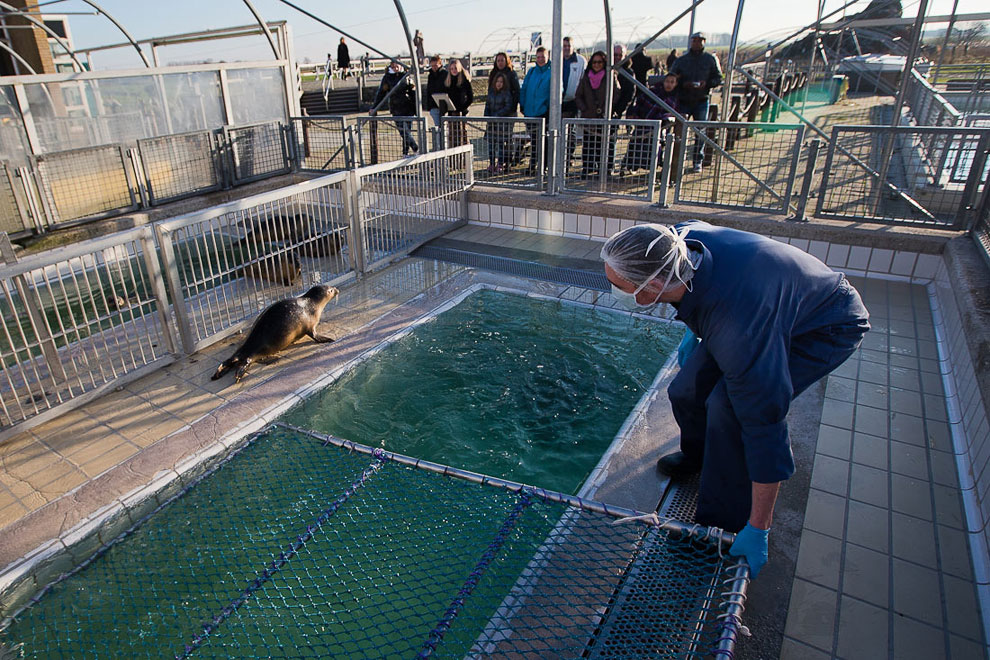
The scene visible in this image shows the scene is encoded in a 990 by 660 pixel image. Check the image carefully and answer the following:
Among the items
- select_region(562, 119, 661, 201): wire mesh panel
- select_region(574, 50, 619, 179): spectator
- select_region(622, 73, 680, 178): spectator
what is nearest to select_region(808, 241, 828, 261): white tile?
select_region(562, 119, 661, 201): wire mesh panel

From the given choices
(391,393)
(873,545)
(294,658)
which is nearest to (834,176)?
(873,545)

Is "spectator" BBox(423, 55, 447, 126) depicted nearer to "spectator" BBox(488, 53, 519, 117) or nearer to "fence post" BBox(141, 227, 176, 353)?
"spectator" BBox(488, 53, 519, 117)

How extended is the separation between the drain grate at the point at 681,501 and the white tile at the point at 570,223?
4680 mm

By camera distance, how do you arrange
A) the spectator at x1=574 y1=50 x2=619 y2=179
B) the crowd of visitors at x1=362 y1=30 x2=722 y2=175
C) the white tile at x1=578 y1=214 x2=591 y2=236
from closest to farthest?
the white tile at x1=578 y1=214 x2=591 y2=236, the crowd of visitors at x1=362 y1=30 x2=722 y2=175, the spectator at x1=574 y1=50 x2=619 y2=179

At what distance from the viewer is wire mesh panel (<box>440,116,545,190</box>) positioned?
7938 millimetres

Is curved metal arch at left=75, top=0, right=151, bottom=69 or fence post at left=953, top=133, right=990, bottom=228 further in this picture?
curved metal arch at left=75, top=0, right=151, bottom=69

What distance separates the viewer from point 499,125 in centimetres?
815

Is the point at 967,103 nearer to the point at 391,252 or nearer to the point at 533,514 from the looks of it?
the point at 391,252

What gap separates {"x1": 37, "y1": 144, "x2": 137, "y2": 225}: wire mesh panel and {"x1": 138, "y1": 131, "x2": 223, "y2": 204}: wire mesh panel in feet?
1.09

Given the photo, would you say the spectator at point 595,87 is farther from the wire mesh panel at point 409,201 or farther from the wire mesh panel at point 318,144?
the wire mesh panel at point 318,144

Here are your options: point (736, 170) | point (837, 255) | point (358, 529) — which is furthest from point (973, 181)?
point (358, 529)

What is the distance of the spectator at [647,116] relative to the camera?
23.5 feet

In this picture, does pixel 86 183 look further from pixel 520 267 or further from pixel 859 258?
pixel 859 258

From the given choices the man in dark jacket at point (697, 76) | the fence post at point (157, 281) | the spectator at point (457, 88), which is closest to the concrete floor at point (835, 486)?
the fence post at point (157, 281)
